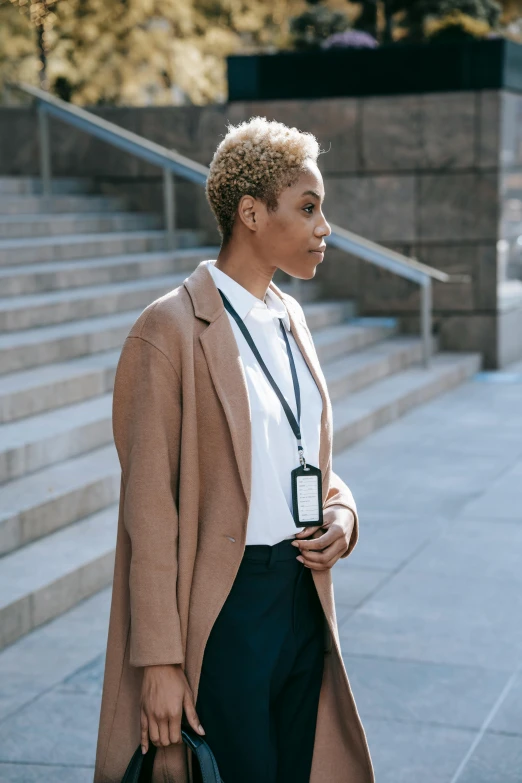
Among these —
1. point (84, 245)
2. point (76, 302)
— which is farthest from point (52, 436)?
point (84, 245)

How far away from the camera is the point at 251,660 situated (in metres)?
2.47

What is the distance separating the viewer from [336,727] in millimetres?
2715

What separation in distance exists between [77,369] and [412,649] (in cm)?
348

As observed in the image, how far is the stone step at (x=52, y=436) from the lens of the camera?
6.29 meters

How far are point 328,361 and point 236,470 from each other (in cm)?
832

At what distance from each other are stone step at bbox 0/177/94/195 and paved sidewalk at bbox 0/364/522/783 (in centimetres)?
500

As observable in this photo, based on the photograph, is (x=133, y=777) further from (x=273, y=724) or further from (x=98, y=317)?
(x=98, y=317)

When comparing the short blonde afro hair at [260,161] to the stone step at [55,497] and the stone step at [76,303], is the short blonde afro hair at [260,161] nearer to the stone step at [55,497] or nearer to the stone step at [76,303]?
the stone step at [55,497]

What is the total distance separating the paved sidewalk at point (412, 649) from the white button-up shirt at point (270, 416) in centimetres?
173

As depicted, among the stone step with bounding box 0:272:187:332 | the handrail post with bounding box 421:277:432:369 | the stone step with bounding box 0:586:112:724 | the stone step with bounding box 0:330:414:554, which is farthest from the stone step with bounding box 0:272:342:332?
the stone step with bounding box 0:586:112:724

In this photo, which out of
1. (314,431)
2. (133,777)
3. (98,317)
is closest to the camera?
(133,777)

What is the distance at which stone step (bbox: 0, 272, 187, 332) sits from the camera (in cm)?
824

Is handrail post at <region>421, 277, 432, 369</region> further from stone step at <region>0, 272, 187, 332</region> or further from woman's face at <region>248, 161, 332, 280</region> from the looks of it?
woman's face at <region>248, 161, 332, 280</region>

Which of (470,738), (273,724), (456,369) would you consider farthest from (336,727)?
(456,369)
